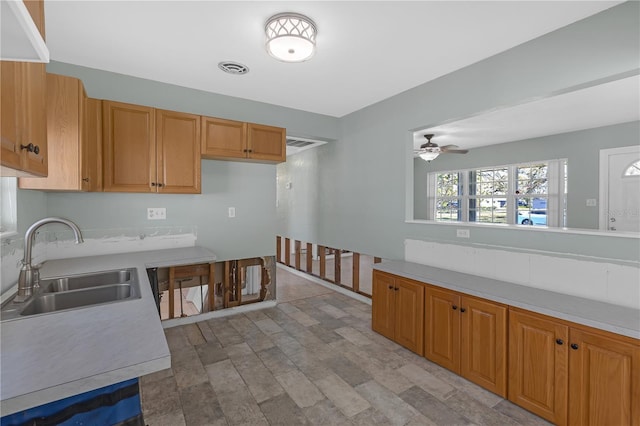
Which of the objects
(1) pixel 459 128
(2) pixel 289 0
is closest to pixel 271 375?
(2) pixel 289 0

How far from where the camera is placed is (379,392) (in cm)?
214

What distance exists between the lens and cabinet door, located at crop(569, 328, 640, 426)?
5.08 ft

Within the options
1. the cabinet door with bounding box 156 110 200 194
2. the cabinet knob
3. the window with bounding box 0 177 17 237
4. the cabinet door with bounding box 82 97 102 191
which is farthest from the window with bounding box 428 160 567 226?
the window with bounding box 0 177 17 237

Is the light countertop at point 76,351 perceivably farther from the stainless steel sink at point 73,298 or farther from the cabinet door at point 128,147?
the cabinet door at point 128,147

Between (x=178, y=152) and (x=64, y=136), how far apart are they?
928mm

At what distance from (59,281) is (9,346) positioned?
1.09m

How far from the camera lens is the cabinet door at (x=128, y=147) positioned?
2564mm

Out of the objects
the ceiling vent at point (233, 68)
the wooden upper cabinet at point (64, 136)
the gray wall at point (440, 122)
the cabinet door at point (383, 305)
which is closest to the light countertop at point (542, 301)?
the cabinet door at point (383, 305)

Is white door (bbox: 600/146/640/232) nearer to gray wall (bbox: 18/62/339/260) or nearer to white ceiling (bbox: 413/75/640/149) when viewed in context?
white ceiling (bbox: 413/75/640/149)

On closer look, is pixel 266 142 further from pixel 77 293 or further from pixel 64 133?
pixel 77 293

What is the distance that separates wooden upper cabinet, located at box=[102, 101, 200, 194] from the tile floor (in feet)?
4.95

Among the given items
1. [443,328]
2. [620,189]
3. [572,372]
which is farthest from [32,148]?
[620,189]

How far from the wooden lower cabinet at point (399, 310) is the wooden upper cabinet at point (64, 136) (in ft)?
8.49

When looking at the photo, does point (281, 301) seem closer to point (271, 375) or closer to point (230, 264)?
point (230, 264)
